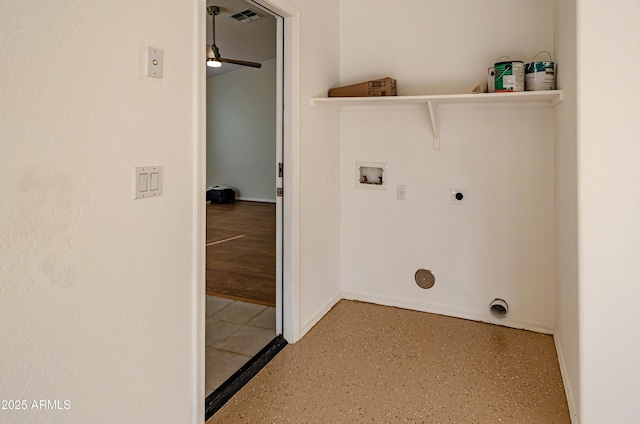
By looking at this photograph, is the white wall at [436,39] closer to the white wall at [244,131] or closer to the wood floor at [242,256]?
the wood floor at [242,256]

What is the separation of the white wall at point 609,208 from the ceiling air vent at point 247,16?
468 cm

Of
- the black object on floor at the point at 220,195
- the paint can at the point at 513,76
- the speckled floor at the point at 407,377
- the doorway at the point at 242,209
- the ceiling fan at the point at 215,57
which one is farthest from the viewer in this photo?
the black object on floor at the point at 220,195

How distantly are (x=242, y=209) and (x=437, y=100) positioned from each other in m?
6.04

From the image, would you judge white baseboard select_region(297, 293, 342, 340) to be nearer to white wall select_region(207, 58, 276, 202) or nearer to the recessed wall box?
the recessed wall box

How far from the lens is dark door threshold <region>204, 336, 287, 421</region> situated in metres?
2.01

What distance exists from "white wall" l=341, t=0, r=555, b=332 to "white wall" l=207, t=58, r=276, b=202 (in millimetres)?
5990

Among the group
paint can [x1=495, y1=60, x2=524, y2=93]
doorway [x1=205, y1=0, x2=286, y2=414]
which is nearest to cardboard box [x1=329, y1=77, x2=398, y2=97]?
doorway [x1=205, y1=0, x2=286, y2=414]

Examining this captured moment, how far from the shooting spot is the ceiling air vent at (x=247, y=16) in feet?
18.3
